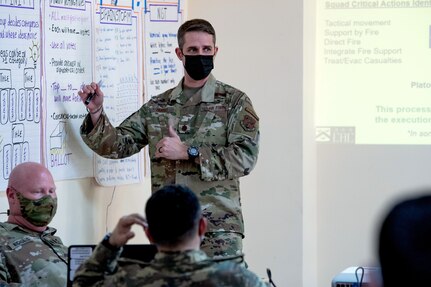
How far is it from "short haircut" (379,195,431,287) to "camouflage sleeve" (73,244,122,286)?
44.5 inches

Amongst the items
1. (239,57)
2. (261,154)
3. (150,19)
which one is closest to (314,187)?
(261,154)

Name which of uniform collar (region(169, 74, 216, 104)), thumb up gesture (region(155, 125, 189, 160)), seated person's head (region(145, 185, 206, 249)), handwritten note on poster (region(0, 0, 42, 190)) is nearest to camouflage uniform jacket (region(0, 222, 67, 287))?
handwritten note on poster (region(0, 0, 42, 190))

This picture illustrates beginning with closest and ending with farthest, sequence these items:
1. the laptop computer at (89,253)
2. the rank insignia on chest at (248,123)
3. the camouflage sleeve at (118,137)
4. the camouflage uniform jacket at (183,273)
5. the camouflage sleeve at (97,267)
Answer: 1. the camouflage uniform jacket at (183,273)
2. the camouflage sleeve at (97,267)
3. the laptop computer at (89,253)
4. the rank insignia on chest at (248,123)
5. the camouflage sleeve at (118,137)

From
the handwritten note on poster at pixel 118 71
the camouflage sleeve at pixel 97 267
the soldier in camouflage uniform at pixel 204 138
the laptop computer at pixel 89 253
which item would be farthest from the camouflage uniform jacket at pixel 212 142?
the camouflage sleeve at pixel 97 267

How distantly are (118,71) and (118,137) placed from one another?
0.75m

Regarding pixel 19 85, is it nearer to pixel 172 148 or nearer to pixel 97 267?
pixel 172 148

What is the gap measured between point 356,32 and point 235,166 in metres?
2.50

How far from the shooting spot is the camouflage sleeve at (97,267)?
2430 mm

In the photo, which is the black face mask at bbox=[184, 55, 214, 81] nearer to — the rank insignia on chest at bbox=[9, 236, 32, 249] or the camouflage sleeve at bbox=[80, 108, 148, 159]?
the camouflage sleeve at bbox=[80, 108, 148, 159]

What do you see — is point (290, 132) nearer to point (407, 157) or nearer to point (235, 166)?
point (407, 157)

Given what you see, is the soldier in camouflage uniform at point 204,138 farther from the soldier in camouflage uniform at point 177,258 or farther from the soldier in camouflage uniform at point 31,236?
the soldier in camouflage uniform at point 177,258

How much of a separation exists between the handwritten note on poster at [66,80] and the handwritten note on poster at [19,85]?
0.08 m

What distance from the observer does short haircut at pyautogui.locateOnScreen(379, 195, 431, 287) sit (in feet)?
4.67

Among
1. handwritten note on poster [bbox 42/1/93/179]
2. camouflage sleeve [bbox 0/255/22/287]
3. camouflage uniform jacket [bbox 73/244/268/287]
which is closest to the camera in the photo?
camouflage uniform jacket [bbox 73/244/268/287]
